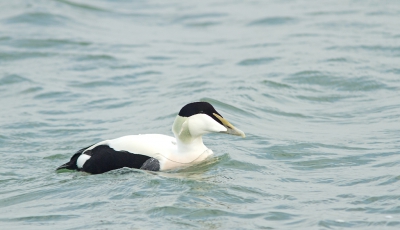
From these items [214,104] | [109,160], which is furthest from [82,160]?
[214,104]

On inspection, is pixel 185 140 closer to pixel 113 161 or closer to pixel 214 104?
pixel 113 161

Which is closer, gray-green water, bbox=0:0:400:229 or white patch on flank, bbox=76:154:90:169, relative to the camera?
gray-green water, bbox=0:0:400:229

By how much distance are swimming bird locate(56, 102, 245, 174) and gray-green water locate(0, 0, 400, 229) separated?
4.9 inches

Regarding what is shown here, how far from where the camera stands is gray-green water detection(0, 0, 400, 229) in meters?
8.03

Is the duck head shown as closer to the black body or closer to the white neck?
the white neck

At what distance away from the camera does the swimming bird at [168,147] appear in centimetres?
→ 888

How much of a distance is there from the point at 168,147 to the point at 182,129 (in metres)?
0.32

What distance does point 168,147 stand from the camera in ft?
29.8

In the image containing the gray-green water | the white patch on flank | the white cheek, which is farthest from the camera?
the white patch on flank

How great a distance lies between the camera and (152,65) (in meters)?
16.7

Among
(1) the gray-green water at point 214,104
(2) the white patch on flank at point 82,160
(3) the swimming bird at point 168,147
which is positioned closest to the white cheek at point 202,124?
(3) the swimming bird at point 168,147

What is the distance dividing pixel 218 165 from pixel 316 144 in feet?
5.48

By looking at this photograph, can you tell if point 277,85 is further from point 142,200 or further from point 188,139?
point 142,200

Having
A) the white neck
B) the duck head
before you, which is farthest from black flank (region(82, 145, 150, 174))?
the duck head
